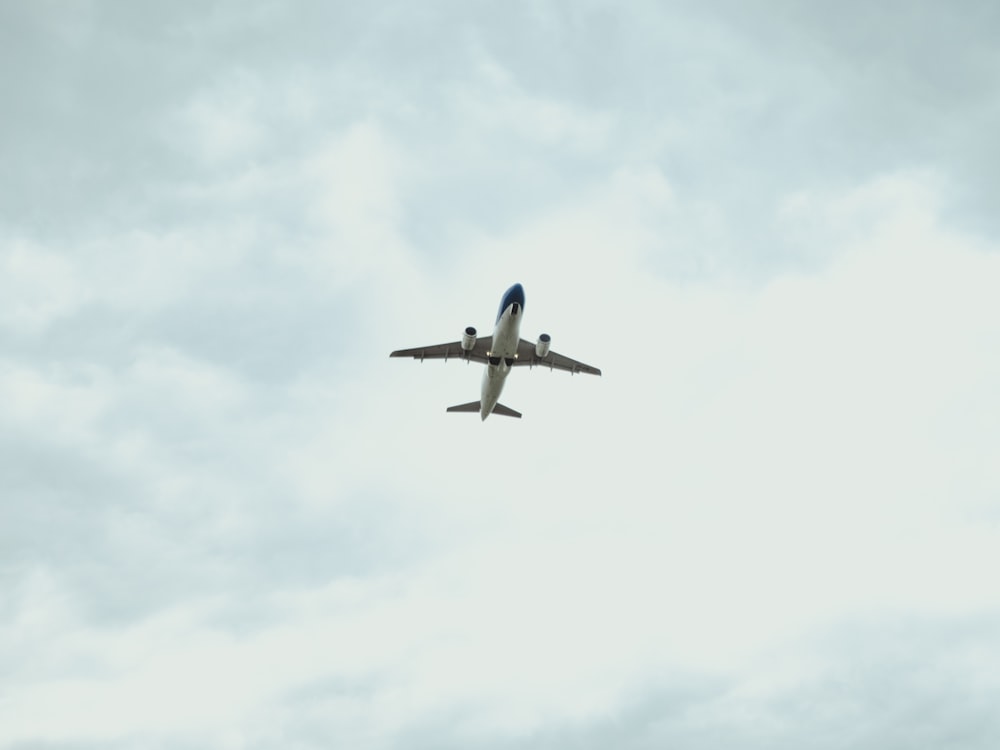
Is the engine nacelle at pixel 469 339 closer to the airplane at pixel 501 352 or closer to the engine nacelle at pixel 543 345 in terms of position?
the airplane at pixel 501 352

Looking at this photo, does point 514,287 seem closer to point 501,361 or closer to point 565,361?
point 501,361

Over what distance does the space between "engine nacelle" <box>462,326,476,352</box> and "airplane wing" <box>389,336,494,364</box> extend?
83 cm

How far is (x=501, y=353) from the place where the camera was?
9119cm

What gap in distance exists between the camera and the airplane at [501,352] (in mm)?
84500

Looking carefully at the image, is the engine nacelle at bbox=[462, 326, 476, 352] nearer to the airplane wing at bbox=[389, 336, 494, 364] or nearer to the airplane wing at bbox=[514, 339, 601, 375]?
the airplane wing at bbox=[389, 336, 494, 364]

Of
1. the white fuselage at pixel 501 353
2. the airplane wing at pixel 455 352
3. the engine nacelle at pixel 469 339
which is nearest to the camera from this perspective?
the white fuselage at pixel 501 353

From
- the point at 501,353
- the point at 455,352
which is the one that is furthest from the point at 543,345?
the point at 455,352

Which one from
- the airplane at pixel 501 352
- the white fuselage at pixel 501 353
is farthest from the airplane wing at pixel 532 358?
the white fuselage at pixel 501 353

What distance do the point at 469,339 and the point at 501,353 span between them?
365cm

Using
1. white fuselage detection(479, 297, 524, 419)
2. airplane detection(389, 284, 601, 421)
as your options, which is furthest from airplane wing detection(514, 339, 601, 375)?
white fuselage detection(479, 297, 524, 419)

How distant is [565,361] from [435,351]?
15.2m

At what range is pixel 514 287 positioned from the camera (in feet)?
269

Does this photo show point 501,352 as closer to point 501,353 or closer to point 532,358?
point 501,353

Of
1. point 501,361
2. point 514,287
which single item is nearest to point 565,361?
point 501,361
